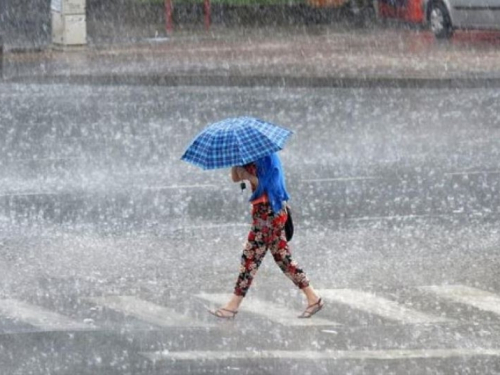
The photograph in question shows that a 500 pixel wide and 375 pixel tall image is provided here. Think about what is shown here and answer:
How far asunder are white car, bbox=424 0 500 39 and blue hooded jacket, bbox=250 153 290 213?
1799 centimetres

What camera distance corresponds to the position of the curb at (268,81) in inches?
853

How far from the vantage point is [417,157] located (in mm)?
15359

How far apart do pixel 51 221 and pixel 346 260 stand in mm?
2742

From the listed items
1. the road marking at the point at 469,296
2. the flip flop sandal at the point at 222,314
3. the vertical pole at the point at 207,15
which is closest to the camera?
the flip flop sandal at the point at 222,314

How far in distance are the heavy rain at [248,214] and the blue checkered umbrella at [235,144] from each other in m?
0.29

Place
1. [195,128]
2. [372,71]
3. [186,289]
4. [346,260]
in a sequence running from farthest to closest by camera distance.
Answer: [372,71] → [195,128] → [346,260] → [186,289]

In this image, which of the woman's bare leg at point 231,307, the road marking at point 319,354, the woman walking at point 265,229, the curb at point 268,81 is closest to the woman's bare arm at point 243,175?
the woman walking at point 265,229

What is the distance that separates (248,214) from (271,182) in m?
3.53

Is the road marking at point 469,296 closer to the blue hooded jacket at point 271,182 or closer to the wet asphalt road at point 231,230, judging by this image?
the wet asphalt road at point 231,230

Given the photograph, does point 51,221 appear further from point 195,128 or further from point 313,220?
point 195,128

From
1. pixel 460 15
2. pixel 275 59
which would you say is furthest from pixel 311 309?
pixel 460 15

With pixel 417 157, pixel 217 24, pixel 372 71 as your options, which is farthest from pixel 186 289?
pixel 217 24

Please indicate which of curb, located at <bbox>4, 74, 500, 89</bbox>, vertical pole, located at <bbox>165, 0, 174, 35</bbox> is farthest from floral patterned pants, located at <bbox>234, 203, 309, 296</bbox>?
vertical pole, located at <bbox>165, 0, 174, 35</bbox>

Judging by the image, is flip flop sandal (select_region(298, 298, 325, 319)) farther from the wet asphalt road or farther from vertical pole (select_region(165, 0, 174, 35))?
vertical pole (select_region(165, 0, 174, 35))
